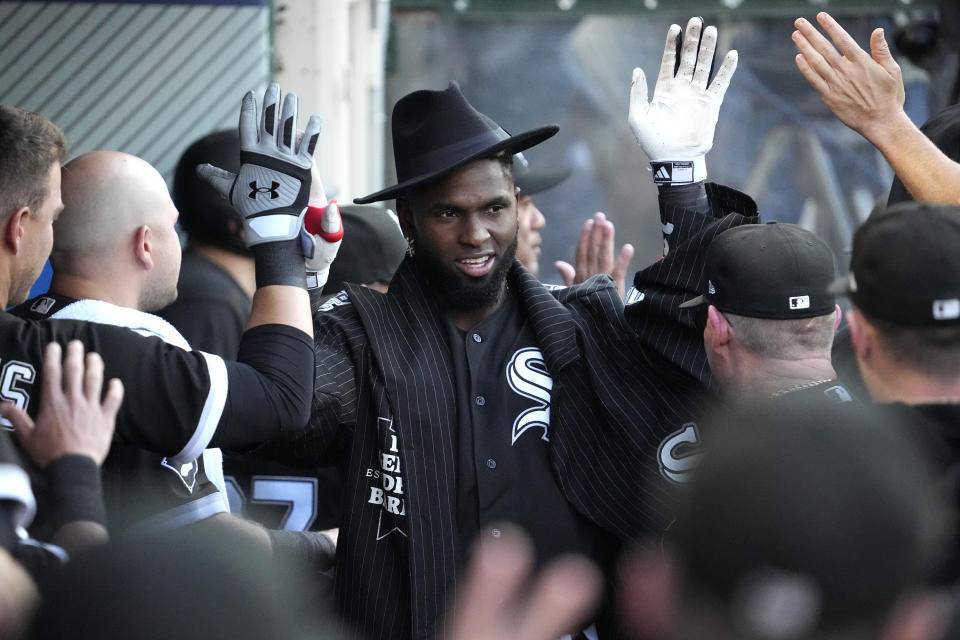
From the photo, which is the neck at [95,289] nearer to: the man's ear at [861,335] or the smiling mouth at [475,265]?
the smiling mouth at [475,265]

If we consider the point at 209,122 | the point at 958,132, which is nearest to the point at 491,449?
the point at 958,132

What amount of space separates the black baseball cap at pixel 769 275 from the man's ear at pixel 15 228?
1523 millimetres

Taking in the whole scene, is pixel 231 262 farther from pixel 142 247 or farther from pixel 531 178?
pixel 142 247

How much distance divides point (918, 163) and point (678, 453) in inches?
34.5

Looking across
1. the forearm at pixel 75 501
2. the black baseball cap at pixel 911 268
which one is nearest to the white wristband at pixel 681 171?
the black baseball cap at pixel 911 268

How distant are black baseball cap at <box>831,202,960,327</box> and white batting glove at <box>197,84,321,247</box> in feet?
4.31

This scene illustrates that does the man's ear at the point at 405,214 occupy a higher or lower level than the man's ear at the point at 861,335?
higher

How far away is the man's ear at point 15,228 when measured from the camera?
2.62m

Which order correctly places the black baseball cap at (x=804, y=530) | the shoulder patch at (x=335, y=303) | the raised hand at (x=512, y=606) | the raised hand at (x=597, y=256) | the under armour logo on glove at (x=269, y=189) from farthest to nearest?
the raised hand at (x=597, y=256)
the shoulder patch at (x=335, y=303)
the under armour logo on glove at (x=269, y=189)
the raised hand at (x=512, y=606)
the black baseball cap at (x=804, y=530)

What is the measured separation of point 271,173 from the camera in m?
2.87

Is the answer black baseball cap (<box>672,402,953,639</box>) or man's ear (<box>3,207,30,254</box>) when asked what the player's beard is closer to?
man's ear (<box>3,207,30,254</box>)

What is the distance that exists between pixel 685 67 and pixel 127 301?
58.9 inches

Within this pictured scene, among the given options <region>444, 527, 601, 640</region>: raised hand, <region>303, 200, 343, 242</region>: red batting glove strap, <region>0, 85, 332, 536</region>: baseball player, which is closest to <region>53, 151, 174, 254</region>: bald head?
<region>0, 85, 332, 536</region>: baseball player

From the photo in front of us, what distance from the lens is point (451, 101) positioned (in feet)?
10.7
